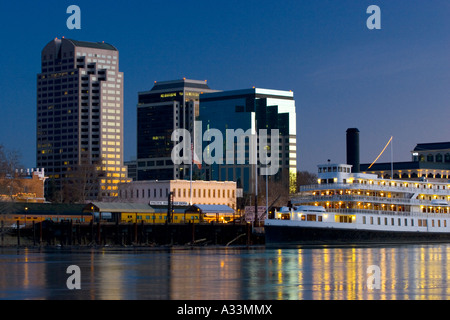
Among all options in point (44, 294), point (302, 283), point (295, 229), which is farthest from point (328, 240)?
point (44, 294)

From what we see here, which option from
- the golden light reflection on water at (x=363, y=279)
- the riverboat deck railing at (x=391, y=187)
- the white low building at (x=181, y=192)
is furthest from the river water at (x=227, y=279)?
the white low building at (x=181, y=192)

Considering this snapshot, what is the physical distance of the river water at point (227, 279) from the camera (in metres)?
37.7

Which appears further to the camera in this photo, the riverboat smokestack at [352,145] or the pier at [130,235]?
the riverboat smokestack at [352,145]

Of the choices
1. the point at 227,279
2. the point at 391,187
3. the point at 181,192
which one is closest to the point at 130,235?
the point at 391,187

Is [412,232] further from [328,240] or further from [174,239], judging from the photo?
[174,239]

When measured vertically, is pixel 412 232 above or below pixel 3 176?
below

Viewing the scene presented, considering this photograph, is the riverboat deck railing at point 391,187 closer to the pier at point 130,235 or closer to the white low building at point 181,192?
the pier at point 130,235

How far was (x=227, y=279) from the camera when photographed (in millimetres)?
45719

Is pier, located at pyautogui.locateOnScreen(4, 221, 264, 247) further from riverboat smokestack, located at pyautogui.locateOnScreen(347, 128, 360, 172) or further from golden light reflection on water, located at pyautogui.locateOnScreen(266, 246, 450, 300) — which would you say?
golden light reflection on water, located at pyautogui.locateOnScreen(266, 246, 450, 300)

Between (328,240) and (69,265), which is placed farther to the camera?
(328,240)

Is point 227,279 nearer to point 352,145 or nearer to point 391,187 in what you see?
point 391,187

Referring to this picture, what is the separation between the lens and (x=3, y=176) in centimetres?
13750

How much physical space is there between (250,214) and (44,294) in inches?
4199

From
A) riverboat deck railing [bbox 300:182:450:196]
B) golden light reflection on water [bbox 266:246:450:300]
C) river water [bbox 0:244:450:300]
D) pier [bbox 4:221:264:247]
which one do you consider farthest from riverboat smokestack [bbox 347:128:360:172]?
river water [bbox 0:244:450:300]
